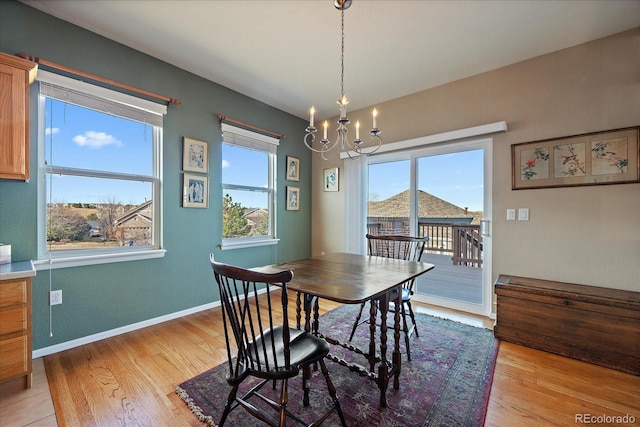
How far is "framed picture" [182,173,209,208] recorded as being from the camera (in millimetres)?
2898

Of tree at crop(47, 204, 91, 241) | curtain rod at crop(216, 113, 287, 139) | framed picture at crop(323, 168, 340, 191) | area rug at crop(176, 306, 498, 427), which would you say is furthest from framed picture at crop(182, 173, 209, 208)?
framed picture at crop(323, 168, 340, 191)

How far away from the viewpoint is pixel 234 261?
3.38 metres

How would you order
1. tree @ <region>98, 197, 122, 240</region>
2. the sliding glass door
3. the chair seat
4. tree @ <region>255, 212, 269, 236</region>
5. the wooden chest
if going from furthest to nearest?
tree @ <region>255, 212, 269, 236</region> < the sliding glass door < tree @ <region>98, 197, 122, 240</region> < the wooden chest < the chair seat

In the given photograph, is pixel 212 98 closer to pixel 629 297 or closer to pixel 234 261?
pixel 234 261

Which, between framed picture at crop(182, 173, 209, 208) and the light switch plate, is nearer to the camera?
the light switch plate

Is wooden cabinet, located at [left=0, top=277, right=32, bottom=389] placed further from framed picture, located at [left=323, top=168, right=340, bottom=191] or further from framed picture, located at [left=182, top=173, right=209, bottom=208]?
framed picture, located at [left=323, top=168, right=340, bottom=191]

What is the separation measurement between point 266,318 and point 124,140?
224 cm

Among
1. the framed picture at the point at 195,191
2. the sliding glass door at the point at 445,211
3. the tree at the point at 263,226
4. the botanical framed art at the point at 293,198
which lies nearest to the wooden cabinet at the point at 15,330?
the framed picture at the point at 195,191

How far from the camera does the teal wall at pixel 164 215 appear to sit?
2.02m

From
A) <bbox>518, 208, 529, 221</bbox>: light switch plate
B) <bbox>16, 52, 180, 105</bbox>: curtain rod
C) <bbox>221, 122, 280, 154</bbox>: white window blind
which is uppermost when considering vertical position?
<bbox>16, 52, 180, 105</bbox>: curtain rod

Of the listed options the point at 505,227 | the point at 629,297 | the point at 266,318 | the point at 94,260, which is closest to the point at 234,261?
the point at 266,318

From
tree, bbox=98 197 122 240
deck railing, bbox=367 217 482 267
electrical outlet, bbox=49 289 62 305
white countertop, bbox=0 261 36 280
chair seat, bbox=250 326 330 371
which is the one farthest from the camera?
deck railing, bbox=367 217 482 267

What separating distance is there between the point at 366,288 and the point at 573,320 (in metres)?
1.91

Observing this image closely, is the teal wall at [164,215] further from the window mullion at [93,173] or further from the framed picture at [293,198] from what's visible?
the framed picture at [293,198]
